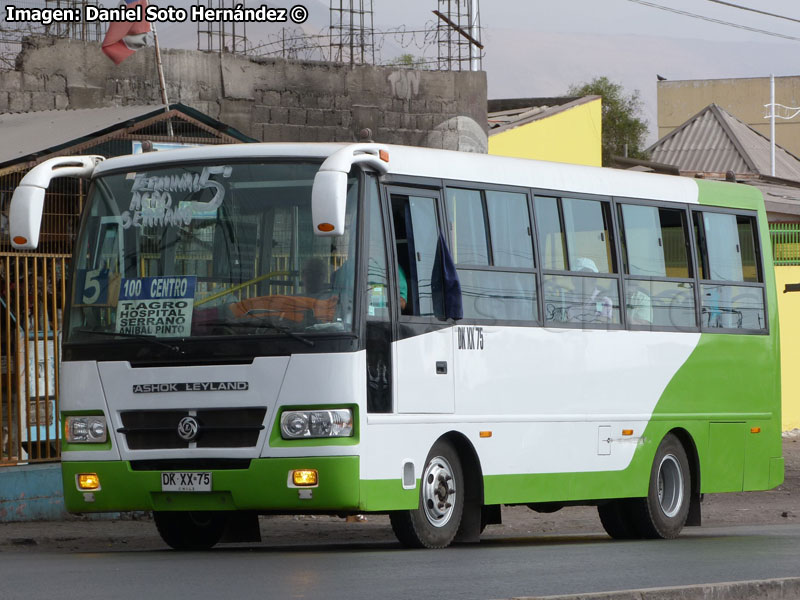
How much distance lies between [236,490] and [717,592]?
3.32 m

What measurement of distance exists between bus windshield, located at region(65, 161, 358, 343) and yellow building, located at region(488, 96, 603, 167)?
2077 cm

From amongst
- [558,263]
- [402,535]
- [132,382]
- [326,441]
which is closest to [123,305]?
[132,382]

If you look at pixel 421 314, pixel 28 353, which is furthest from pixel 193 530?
pixel 28 353

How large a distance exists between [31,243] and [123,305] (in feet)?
2.35

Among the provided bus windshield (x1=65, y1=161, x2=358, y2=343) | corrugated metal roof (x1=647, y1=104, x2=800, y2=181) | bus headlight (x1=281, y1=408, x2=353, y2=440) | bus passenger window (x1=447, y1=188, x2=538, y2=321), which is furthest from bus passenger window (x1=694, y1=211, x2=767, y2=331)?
corrugated metal roof (x1=647, y1=104, x2=800, y2=181)

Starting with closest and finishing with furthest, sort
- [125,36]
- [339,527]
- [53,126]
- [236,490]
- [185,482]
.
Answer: [236,490], [185,482], [339,527], [53,126], [125,36]

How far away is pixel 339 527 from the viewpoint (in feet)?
48.2

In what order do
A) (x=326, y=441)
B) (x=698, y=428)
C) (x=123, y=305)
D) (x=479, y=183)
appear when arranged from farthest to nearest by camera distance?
(x=698, y=428)
(x=479, y=183)
(x=123, y=305)
(x=326, y=441)

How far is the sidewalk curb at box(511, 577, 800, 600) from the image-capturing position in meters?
7.22

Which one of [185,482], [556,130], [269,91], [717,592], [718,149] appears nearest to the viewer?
[717,592]

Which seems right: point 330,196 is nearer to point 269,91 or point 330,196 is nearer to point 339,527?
point 339,527

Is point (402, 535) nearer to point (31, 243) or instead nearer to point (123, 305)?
point (123, 305)

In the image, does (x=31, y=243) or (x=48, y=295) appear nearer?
(x=31, y=243)

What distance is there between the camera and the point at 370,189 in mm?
10031
